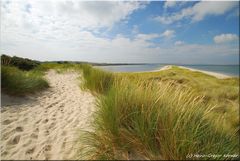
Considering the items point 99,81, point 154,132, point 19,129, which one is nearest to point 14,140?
point 19,129

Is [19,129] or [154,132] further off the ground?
[154,132]

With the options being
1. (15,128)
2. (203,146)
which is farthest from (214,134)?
(15,128)

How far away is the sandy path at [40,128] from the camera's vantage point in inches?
84.6

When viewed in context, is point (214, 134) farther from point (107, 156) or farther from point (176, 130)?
point (107, 156)

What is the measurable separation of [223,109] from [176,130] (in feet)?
17.5

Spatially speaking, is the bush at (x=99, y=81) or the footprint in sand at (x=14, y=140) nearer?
the footprint in sand at (x=14, y=140)

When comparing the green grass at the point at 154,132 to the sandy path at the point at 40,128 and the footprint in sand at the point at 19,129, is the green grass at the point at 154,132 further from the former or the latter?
the footprint in sand at the point at 19,129

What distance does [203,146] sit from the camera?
1845 mm

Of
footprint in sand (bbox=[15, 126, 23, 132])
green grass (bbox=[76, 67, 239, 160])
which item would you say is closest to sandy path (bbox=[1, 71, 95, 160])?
footprint in sand (bbox=[15, 126, 23, 132])

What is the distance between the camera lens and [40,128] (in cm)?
284

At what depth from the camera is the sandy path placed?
2.15m

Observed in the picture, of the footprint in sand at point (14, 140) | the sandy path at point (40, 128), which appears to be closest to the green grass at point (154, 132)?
the sandy path at point (40, 128)

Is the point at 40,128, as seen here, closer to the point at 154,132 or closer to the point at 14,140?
the point at 14,140

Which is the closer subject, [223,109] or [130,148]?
[130,148]
